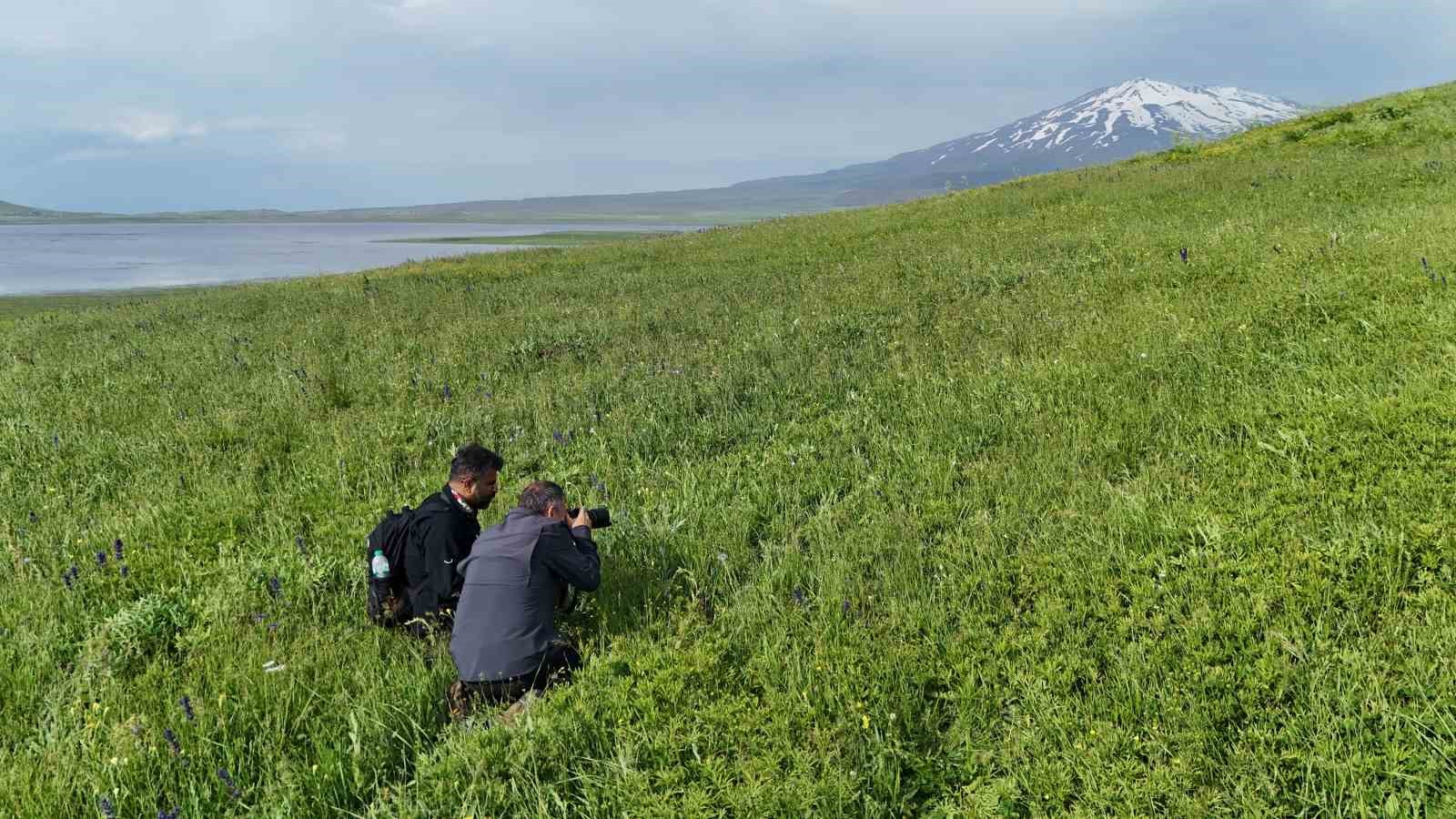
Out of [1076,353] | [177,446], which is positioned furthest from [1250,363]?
[177,446]

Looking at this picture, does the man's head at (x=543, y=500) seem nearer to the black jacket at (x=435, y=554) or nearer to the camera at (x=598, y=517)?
the camera at (x=598, y=517)

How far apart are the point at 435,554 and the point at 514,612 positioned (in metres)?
1.04

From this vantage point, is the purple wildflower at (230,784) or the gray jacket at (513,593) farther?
the gray jacket at (513,593)

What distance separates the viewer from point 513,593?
429cm

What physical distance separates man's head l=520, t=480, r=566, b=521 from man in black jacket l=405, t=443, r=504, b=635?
0.60 meters

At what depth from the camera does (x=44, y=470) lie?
8.12 meters

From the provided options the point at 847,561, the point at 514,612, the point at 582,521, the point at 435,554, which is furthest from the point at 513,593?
the point at 847,561

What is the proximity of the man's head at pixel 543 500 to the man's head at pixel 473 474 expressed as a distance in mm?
604

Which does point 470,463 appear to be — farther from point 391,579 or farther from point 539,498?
point 391,579

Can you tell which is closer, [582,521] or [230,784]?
[230,784]

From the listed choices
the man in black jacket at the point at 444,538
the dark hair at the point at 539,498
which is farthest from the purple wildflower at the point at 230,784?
the dark hair at the point at 539,498

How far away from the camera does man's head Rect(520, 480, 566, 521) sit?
478 centimetres

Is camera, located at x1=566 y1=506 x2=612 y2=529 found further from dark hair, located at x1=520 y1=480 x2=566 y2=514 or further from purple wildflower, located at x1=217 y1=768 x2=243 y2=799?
purple wildflower, located at x1=217 y1=768 x2=243 y2=799

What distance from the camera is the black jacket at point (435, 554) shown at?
4.93m
